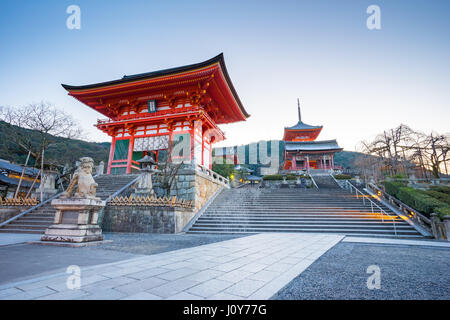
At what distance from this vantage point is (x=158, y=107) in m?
16.8

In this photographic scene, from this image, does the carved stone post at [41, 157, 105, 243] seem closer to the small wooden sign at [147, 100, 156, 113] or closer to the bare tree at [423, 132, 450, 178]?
the small wooden sign at [147, 100, 156, 113]

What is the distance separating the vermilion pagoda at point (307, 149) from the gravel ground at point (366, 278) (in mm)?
26740

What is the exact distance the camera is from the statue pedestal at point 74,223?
535 cm

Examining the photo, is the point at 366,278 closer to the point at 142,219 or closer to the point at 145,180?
the point at 142,219

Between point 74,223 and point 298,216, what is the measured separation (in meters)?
9.18

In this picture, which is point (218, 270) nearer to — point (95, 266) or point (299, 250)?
point (95, 266)

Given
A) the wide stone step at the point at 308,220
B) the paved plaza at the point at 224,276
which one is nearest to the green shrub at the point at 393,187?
the wide stone step at the point at 308,220

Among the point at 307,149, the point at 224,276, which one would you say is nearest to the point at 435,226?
the point at 224,276

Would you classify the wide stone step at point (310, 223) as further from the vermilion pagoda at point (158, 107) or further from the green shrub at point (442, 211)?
Result: the vermilion pagoda at point (158, 107)

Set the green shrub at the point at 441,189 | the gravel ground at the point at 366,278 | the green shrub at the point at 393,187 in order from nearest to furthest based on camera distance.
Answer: the gravel ground at the point at 366,278 → the green shrub at the point at 393,187 → the green shrub at the point at 441,189

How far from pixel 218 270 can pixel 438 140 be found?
22643 mm
